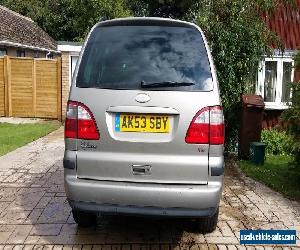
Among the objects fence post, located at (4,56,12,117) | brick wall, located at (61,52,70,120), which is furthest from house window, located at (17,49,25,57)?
brick wall, located at (61,52,70,120)

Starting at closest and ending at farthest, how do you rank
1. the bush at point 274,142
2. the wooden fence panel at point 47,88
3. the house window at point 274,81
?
the bush at point 274,142
the house window at point 274,81
the wooden fence panel at point 47,88

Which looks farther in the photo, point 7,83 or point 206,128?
point 7,83

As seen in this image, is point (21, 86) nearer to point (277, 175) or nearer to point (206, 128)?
point (277, 175)

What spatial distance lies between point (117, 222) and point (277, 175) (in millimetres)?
3882

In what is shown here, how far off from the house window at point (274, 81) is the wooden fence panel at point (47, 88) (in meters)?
7.78

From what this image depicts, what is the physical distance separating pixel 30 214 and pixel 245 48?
591cm

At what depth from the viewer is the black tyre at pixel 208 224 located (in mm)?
4410

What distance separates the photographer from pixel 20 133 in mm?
12109

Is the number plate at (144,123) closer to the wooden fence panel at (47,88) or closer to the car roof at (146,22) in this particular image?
the car roof at (146,22)

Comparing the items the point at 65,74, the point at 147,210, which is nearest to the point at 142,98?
the point at 147,210

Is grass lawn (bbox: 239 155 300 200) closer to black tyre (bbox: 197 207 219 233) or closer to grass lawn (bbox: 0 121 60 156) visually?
black tyre (bbox: 197 207 219 233)

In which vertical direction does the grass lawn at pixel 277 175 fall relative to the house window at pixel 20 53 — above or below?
below

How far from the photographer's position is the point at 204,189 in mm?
3570

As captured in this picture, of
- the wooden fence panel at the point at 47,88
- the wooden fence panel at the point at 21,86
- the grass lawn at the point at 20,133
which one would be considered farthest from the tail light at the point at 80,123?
the wooden fence panel at the point at 21,86
